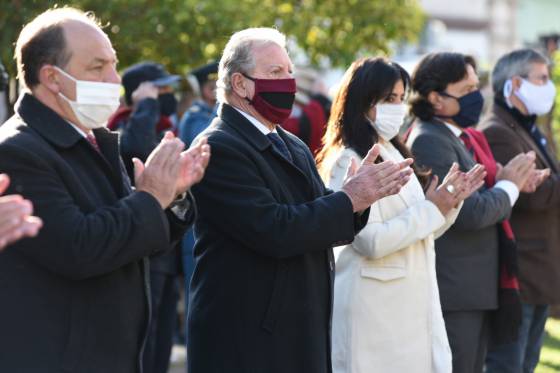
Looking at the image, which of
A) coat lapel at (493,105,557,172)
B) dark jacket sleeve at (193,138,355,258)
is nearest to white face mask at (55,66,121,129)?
dark jacket sleeve at (193,138,355,258)

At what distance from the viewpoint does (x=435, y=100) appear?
6.42m

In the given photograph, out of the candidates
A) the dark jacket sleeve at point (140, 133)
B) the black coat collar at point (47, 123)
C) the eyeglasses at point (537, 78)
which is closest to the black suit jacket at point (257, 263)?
the black coat collar at point (47, 123)

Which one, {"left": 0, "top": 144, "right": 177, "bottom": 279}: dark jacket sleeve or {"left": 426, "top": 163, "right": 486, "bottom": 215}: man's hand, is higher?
{"left": 0, "top": 144, "right": 177, "bottom": 279}: dark jacket sleeve

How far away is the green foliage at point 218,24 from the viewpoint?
9766 mm

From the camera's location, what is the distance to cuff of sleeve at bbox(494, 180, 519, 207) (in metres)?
6.20

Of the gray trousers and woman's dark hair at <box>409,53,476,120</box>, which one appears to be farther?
woman's dark hair at <box>409,53,476,120</box>

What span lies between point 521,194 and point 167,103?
2678 millimetres

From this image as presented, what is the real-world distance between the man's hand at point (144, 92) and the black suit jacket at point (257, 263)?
3.23 metres

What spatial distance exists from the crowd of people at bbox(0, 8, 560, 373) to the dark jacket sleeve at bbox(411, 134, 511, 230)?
0.4 inches

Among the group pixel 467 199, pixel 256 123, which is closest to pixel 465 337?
pixel 467 199

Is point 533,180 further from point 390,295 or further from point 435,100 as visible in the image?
point 390,295

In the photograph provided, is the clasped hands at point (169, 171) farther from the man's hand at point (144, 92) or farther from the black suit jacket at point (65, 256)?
the man's hand at point (144, 92)

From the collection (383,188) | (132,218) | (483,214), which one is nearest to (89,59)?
(132,218)

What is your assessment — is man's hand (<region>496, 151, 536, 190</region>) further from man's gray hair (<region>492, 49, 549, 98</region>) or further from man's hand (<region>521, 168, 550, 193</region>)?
man's gray hair (<region>492, 49, 549, 98</region>)
